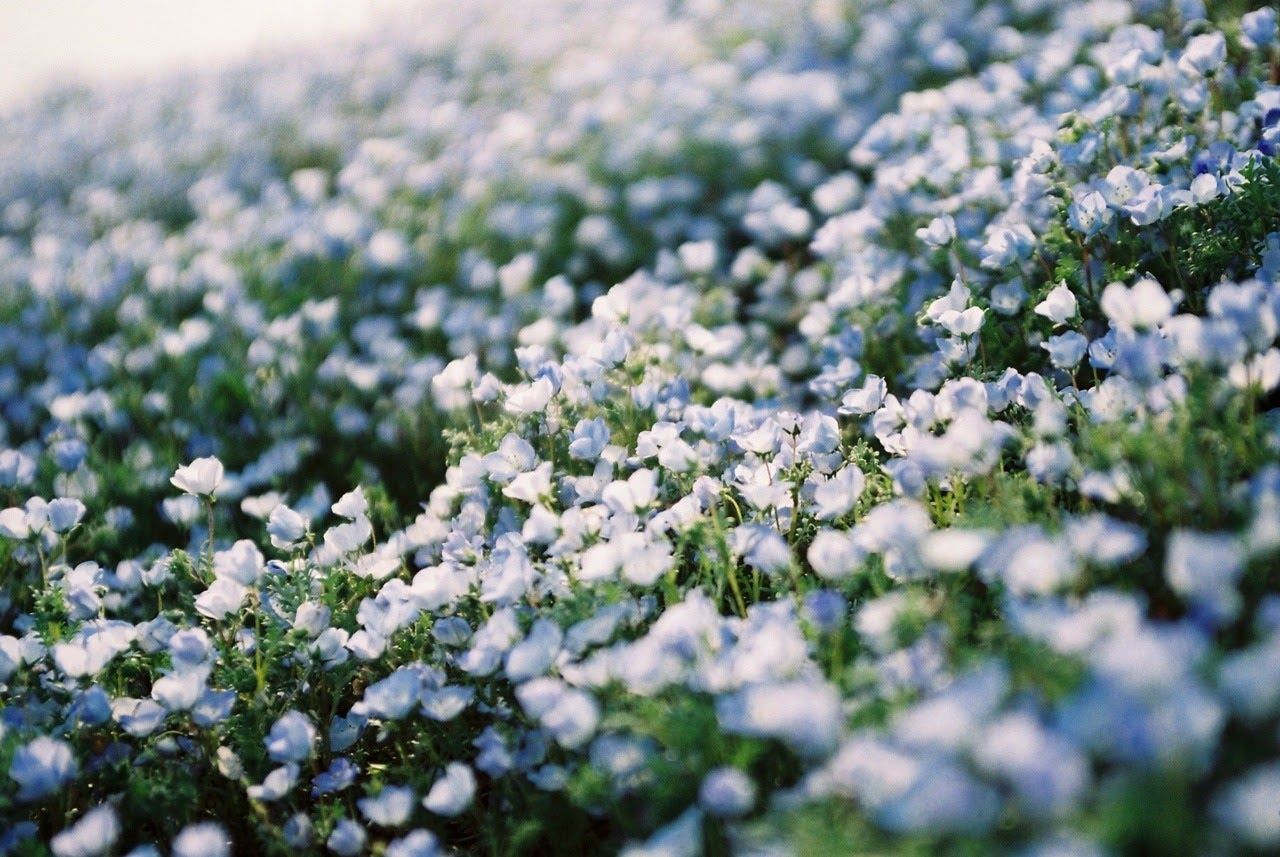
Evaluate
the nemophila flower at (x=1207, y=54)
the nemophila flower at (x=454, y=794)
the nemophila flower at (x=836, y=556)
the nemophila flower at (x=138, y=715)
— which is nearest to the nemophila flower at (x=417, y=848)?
the nemophila flower at (x=454, y=794)

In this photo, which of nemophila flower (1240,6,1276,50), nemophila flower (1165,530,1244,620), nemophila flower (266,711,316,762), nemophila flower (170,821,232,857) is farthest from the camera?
nemophila flower (1240,6,1276,50)

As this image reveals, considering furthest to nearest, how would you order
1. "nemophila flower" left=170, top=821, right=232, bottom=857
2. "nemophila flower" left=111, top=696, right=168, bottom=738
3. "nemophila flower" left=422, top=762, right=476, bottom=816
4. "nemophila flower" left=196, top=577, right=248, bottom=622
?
"nemophila flower" left=196, top=577, right=248, bottom=622
"nemophila flower" left=111, top=696, right=168, bottom=738
"nemophila flower" left=422, top=762, right=476, bottom=816
"nemophila flower" left=170, top=821, right=232, bottom=857

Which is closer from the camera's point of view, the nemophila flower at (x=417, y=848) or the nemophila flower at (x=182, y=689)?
the nemophila flower at (x=417, y=848)

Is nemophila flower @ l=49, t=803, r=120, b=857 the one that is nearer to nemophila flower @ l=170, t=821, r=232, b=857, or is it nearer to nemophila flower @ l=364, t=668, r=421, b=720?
nemophila flower @ l=170, t=821, r=232, b=857

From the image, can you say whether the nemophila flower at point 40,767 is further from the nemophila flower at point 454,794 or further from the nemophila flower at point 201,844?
the nemophila flower at point 454,794

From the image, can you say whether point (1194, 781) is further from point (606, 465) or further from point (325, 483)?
point (325, 483)

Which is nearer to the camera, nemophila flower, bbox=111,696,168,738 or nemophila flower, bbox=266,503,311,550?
Result: nemophila flower, bbox=111,696,168,738

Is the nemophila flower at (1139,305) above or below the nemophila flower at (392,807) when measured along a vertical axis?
above

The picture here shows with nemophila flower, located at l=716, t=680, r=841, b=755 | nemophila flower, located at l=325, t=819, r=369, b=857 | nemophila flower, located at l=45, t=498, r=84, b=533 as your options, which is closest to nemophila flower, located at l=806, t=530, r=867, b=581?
nemophila flower, located at l=716, t=680, r=841, b=755

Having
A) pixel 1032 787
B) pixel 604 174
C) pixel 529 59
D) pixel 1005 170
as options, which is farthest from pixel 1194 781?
pixel 529 59

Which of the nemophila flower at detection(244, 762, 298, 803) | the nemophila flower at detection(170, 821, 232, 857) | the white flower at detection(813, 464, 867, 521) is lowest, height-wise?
the nemophila flower at detection(244, 762, 298, 803)
